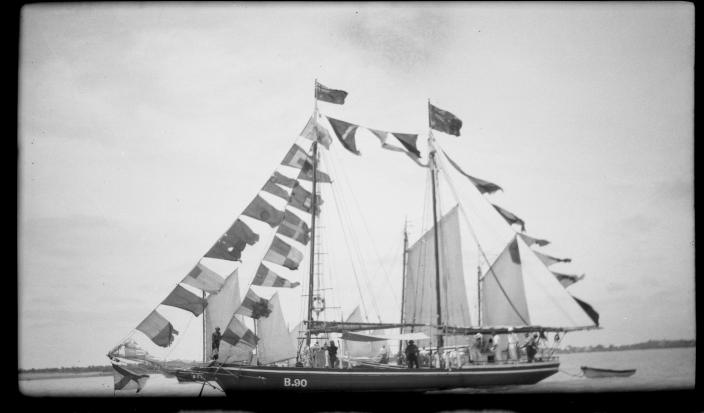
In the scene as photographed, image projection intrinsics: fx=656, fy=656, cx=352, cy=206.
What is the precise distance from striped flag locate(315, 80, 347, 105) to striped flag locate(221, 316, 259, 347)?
4.94 metres

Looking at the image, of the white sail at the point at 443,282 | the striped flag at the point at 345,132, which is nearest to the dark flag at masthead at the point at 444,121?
the striped flag at the point at 345,132

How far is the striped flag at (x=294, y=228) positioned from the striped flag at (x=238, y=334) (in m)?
2.11

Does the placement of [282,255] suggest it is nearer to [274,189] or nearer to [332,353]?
[274,189]

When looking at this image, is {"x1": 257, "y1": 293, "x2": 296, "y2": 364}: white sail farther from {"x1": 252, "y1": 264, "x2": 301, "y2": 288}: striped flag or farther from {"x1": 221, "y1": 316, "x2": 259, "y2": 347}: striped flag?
{"x1": 252, "y1": 264, "x2": 301, "y2": 288}: striped flag

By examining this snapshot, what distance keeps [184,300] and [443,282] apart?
7.72m

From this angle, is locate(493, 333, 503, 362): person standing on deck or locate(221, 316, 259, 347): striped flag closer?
locate(221, 316, 259, 347): striped flag

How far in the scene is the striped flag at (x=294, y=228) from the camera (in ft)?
45.6

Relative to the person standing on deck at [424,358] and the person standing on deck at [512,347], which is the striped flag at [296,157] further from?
the person standing on deck at [512,347]

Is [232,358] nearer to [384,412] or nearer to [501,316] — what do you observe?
[384,412]

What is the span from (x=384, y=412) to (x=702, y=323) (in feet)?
15.2

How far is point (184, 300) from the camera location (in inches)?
523

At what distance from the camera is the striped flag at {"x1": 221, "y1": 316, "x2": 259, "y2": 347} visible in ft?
45.1

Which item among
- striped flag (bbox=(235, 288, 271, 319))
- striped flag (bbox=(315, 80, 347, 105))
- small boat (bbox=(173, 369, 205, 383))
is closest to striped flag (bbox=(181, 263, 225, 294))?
striped flag (bbox=(235, 288, 271, 319))

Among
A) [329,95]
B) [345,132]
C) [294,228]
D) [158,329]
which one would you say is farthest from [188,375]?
[329,95]
